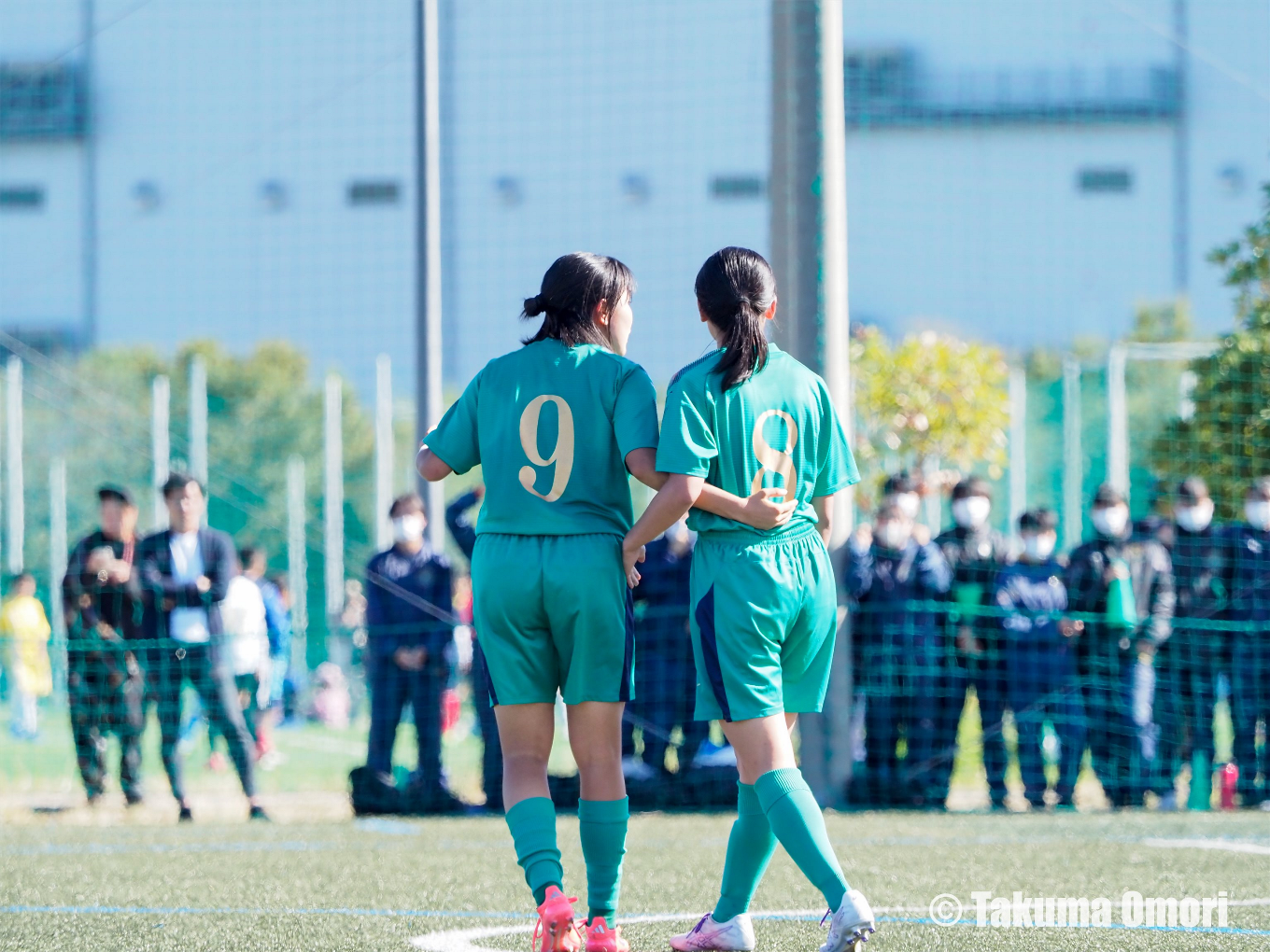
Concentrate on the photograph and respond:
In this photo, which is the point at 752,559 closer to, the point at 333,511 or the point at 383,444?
the point at 383,444

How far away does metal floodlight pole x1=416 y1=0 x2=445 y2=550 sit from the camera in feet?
33.8

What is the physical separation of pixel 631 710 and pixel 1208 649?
3.14m

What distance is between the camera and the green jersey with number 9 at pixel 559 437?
12.5 ft

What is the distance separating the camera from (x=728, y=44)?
10859 millimetres

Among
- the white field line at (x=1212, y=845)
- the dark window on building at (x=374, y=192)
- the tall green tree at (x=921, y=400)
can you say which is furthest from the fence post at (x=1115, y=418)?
the white field line at (x=1212, y=845)

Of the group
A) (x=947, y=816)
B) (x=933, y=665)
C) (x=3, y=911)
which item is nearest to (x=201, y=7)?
(x=933, y=665)

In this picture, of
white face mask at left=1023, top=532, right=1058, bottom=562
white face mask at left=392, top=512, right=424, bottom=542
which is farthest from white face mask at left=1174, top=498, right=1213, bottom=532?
white face mask at left=392, top=512, right=424, bottom=542

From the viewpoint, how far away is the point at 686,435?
12.3 feet

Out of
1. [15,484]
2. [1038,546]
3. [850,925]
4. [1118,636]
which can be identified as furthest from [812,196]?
[15,484]

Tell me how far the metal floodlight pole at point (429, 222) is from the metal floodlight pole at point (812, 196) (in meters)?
2.63

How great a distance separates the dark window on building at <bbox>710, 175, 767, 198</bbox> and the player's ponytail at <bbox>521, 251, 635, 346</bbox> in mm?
14138

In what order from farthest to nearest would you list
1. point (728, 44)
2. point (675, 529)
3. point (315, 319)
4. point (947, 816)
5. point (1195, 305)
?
point (1195, 305), point (315, 319), point (728, 44), point (675, 529), point (947, 816)

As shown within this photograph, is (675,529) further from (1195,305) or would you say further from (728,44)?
(1195,305)

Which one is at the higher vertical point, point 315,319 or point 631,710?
point 315,319
